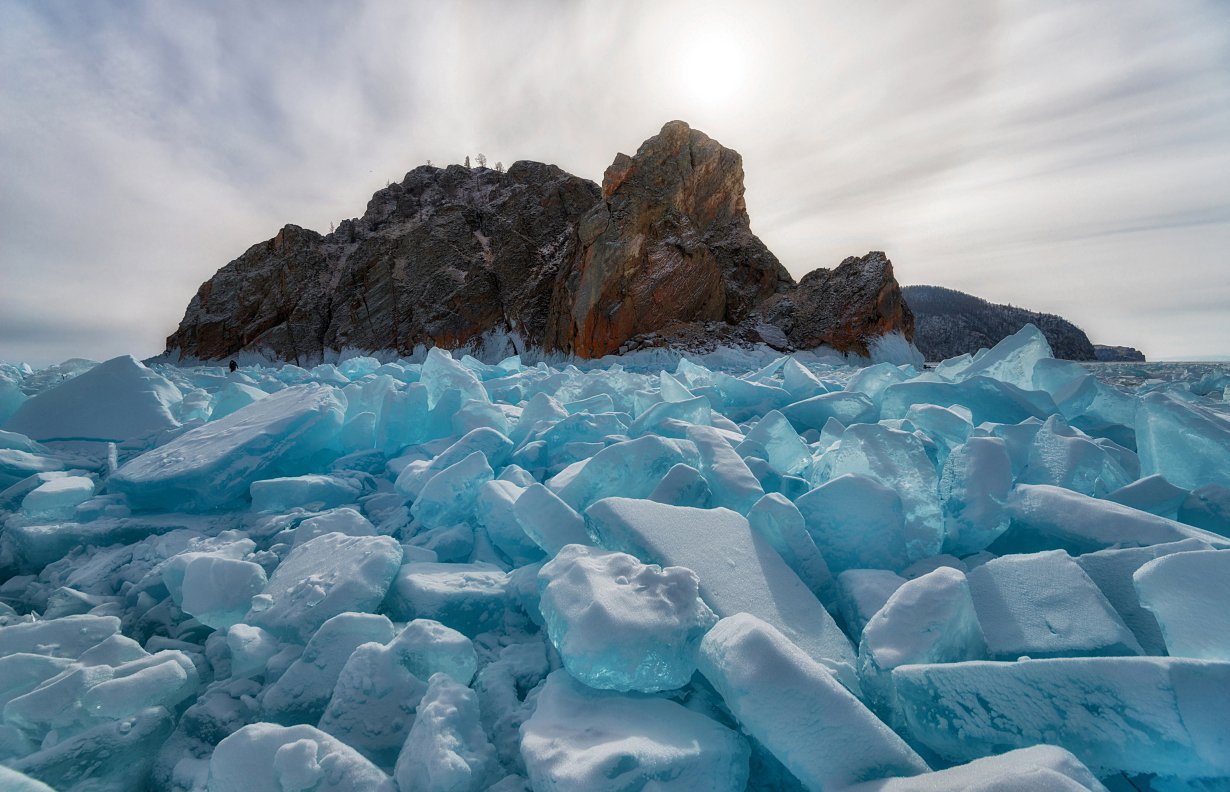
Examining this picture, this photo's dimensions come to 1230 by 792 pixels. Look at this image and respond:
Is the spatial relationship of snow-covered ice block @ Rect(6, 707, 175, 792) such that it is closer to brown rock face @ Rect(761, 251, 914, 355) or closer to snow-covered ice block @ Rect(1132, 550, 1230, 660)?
snow-covered ice block @ Rect(1132, 550, 1230, 660)

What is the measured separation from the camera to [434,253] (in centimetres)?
2197

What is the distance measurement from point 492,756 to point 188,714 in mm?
488

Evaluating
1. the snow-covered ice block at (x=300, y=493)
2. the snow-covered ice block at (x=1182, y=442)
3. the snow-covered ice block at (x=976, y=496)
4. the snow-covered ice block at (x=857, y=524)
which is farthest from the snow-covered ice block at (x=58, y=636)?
the snow-covered ice block at (x=1182, y=442)

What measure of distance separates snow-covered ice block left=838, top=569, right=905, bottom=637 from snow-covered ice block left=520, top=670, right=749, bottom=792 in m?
0.33

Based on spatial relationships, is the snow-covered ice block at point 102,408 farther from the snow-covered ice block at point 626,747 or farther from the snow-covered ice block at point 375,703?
the snow-covered ice block at point 626,747

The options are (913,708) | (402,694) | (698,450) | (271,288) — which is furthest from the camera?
(271,288)

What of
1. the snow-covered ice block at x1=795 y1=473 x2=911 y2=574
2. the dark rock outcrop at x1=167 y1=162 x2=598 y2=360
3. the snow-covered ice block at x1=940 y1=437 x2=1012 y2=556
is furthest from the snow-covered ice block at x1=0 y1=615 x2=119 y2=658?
the dark rock outcrop at x1=167 y1=162 x2=598 y2=360

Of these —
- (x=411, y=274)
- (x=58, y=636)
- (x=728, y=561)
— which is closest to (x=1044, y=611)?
(x=728, y=561)

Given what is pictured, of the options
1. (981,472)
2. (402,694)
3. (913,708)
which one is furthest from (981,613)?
(402,694)

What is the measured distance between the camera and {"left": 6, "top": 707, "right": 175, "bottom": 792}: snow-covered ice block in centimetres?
69

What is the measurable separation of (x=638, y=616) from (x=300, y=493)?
129cm

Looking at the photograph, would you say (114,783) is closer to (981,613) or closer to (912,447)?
(981,613)

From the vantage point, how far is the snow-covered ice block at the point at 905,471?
1077 mm

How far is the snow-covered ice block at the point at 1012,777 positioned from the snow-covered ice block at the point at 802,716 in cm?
2
